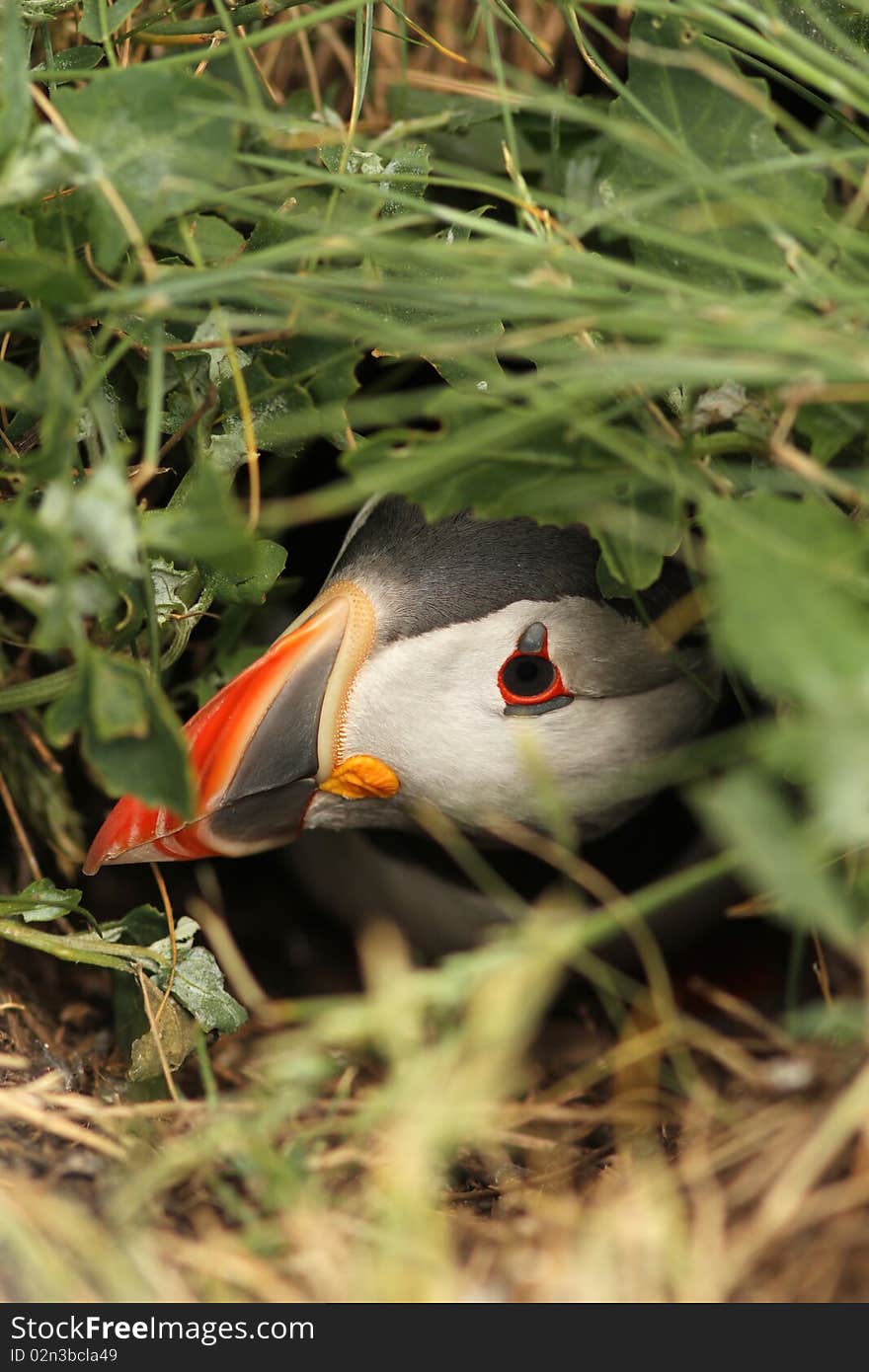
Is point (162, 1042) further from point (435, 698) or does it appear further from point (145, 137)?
point (145, 137)

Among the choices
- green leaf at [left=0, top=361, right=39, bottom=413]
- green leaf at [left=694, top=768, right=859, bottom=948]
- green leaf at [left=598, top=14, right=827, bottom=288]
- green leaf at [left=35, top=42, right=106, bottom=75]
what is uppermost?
green leaf at [left=598, top=14, right=827, bottom=288]

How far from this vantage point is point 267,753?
6.28ft

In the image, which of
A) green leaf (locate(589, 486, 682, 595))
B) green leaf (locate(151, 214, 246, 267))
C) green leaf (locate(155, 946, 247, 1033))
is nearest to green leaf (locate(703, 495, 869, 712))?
green leaf (locate(589, 486, 682, 595))

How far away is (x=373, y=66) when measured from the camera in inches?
107

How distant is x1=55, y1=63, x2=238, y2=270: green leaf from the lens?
1.52 meters

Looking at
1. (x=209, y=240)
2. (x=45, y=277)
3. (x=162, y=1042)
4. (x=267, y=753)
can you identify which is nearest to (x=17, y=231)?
(x=45, y=277)

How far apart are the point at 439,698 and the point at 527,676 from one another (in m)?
0.14

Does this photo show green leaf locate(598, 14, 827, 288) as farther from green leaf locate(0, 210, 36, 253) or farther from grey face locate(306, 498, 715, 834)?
green leaf locate(0, 210, 36, 253)

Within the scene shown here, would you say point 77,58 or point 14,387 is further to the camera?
point 77,58

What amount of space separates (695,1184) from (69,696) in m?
0.83

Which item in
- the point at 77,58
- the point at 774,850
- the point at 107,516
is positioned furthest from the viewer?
the point at 77,58

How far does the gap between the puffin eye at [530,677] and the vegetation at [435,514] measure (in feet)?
0.59

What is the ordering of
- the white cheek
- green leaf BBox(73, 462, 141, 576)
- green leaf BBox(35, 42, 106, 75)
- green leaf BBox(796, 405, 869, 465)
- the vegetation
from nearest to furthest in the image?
the vegetation → green leaf BBox(73, 462, 141, 576) → green leaf BBox(796, 405, 869, 465) → green leaf BBox(35, 42, 106, 75) → the white cheek
